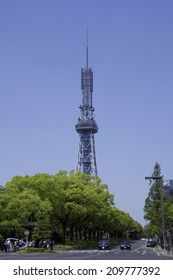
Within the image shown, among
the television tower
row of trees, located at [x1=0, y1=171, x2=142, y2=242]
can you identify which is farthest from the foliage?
the television tower

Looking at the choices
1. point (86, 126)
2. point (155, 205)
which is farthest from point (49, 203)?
point (86, 126)

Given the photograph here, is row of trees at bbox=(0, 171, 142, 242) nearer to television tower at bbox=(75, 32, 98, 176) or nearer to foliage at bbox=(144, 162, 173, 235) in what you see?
foliage at bbox=(144, 162, 173, 235)

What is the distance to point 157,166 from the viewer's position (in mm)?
59188

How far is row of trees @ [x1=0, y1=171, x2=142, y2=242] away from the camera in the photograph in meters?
48.3

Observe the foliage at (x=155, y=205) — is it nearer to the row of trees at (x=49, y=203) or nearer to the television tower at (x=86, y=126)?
the row of trees at (x=49, y=203)

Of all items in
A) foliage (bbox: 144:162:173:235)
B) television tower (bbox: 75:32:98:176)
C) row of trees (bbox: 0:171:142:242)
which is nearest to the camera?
row of trees (bbox: 0:171:142:242)

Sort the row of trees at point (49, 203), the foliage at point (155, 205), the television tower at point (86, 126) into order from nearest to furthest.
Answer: the row of trees at point (49, 203), the foliage at point (155, 205), the television tower at point (86, 126)

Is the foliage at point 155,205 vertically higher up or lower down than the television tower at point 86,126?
lower down

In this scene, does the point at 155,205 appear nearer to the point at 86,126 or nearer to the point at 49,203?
the point at 49,203

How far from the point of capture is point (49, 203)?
49312 mm

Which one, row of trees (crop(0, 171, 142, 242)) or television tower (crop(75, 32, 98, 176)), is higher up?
television tower (crop(75, 32, 98, 176))

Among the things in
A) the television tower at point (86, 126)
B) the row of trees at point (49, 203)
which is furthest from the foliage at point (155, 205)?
the television tower at point (86, 126)

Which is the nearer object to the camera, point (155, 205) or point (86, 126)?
point (155, 205)

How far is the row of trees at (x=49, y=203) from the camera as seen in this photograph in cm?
4831
